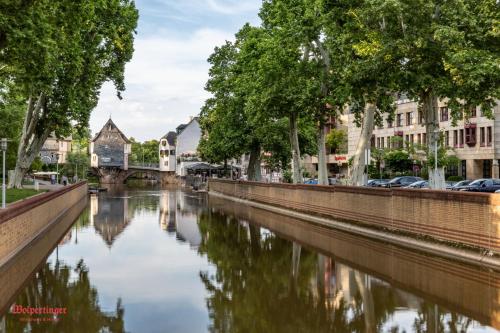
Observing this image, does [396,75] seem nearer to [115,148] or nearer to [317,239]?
[317,239]

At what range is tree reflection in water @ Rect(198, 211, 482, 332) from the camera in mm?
10914

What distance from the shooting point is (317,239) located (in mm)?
25656

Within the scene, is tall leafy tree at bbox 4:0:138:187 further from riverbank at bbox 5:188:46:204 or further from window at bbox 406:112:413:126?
window at bbox 406:112:413:126

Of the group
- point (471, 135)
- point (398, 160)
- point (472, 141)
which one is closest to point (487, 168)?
point (472, 141)

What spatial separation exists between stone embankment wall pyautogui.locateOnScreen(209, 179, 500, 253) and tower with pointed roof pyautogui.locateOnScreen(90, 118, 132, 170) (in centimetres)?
11045

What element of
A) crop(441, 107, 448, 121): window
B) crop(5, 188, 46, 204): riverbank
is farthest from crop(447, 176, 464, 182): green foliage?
crop(5, 188, 46, 204): riverbank

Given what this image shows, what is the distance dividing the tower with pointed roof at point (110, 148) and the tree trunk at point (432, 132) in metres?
124

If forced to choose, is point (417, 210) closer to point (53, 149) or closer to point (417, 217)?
point (417, 217)

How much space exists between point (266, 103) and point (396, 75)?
13459mm

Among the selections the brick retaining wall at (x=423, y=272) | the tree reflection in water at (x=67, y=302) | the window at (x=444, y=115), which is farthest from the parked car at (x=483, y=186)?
the tree reflection in water at (x=67, y=302)

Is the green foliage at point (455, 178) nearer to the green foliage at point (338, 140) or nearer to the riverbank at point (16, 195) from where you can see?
the green foliage at point (338, 140)

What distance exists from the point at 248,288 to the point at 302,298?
183 centimetres

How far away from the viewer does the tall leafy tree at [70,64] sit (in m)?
22.2

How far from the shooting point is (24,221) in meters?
21.2
